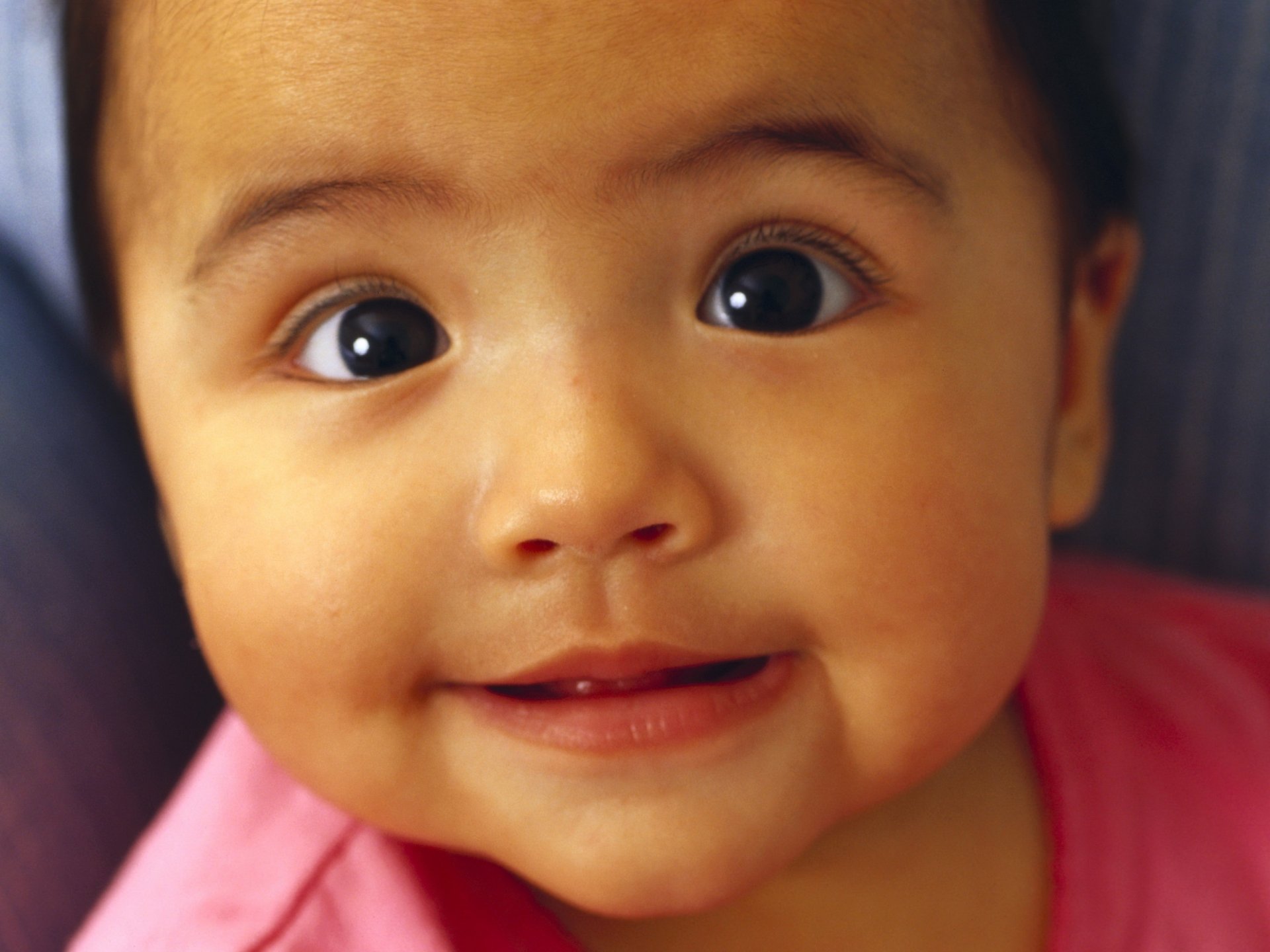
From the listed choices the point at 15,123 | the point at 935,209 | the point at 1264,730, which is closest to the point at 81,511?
the point at 15,123

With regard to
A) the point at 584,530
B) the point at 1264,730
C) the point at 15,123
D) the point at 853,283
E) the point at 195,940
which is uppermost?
the point at 15,123

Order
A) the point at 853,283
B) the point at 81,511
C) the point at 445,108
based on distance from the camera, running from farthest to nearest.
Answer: the point at 81,511 < the point at 853,283 < the point at 445,108

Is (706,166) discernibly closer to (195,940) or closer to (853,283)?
(853,283)

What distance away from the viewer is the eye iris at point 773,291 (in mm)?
735

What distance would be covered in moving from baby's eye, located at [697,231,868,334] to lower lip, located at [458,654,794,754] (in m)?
0.19

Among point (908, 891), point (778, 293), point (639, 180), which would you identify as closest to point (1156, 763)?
point (908, 891)

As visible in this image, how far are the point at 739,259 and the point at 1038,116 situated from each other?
25cm

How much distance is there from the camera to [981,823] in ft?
3.16

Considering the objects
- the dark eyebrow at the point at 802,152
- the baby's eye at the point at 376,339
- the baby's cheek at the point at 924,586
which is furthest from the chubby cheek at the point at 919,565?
the baby's eye at the point at 376,339

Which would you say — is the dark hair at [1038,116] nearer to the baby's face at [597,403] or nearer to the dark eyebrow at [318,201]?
the baby's face at [597,403]

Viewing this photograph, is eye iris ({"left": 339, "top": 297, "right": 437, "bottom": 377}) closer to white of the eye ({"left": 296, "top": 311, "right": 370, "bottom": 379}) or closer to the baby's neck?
white of the eye ({"left": 296, "top": 311, "right": 370, "bottom": 379})

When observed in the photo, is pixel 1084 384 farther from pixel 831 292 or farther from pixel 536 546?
pixel 536 546

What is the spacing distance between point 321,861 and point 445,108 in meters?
0.48

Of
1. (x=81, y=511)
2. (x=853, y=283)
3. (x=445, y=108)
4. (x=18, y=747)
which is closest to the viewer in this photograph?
(x=445, y=108)
